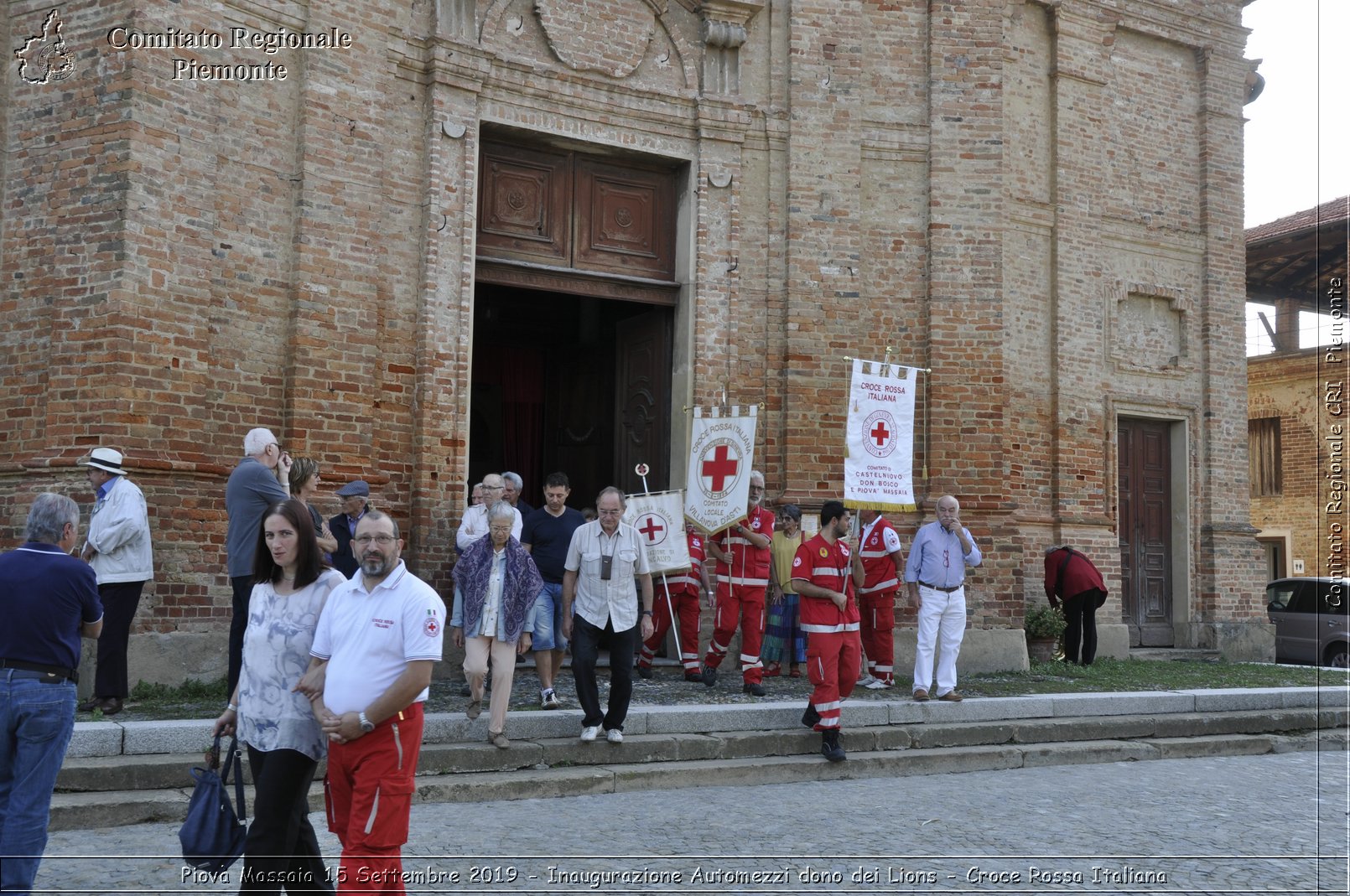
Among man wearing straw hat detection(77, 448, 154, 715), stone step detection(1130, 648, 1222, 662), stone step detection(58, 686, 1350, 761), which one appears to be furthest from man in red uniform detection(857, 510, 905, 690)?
man wearing straw hat detection(77, 448, 154, 715)

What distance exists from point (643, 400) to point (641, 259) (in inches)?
63.7

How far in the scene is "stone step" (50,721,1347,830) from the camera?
647 centimetres

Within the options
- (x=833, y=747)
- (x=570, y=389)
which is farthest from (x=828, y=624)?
(x=570, y=389)

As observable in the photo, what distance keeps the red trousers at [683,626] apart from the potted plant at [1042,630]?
4.48 meters

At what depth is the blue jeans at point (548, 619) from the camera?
28.2 ft

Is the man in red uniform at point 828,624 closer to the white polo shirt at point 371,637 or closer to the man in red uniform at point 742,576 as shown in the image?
the man in red uniform at point 742,576

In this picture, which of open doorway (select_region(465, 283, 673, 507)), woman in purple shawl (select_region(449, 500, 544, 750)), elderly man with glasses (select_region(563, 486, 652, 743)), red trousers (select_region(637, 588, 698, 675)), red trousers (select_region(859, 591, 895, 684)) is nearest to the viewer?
woman in purple shawl (select_region(449, 500, 544, 750))

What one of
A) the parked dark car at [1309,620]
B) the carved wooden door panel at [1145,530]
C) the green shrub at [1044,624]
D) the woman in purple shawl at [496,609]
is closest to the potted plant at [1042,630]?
the green shrub at [1044,624]

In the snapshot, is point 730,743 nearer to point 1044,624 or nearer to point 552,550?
point 552,550

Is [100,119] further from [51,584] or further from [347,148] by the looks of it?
[51,584]

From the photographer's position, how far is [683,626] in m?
11.5

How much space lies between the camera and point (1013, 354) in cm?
1470

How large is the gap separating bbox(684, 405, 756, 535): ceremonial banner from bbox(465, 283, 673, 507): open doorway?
154 centimetres

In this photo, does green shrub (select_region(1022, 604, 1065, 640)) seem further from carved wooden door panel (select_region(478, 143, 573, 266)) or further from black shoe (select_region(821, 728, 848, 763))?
carved wooden door panel (select_region(478, 143, 573, 266))
